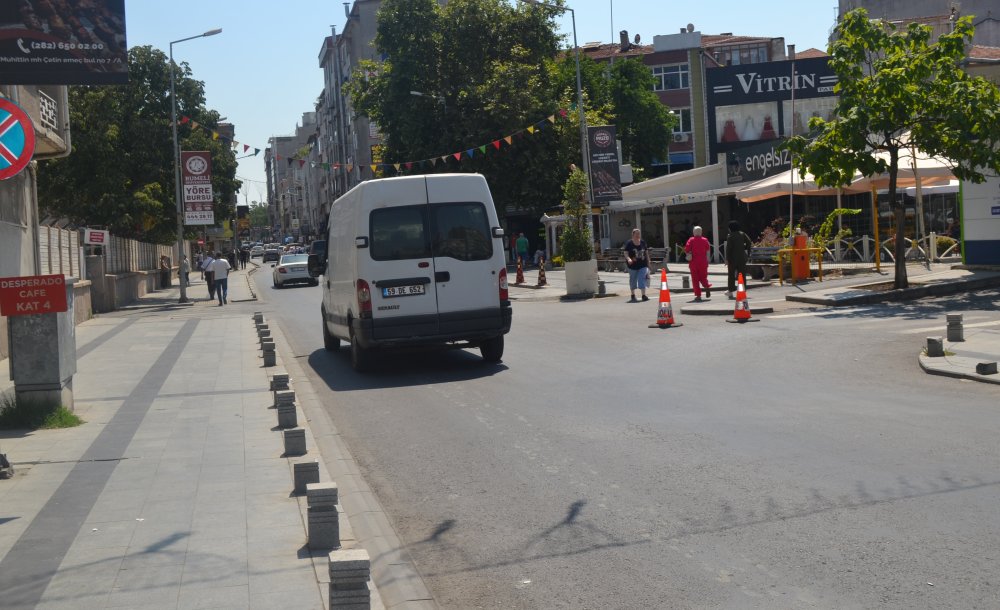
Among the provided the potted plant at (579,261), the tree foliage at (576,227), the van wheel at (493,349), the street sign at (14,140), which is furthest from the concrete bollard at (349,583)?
the tree foliage at (576,227)

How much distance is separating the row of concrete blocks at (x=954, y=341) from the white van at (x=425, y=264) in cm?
538

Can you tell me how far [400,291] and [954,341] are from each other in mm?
7372

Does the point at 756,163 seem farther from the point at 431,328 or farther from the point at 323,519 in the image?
the point at 323,519

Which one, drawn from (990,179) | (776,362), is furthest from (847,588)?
(990,179)

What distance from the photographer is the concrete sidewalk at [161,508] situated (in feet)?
17.2

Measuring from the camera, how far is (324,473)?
771cm

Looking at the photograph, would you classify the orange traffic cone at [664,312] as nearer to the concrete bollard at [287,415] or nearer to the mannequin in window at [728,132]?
the concrete bollard at [287,415]

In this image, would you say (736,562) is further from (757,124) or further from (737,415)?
(757,124)

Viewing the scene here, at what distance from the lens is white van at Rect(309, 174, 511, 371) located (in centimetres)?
1391

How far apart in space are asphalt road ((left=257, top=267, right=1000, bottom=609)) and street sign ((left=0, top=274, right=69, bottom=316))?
3.01 meters

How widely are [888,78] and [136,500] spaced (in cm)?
1697

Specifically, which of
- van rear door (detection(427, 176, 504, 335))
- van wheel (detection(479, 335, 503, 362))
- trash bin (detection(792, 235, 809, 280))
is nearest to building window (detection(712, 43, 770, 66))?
trash bin (detection(792, 235, 809, 280))

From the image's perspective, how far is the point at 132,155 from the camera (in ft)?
138

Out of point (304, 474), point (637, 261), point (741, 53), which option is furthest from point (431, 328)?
point (741, 53)
